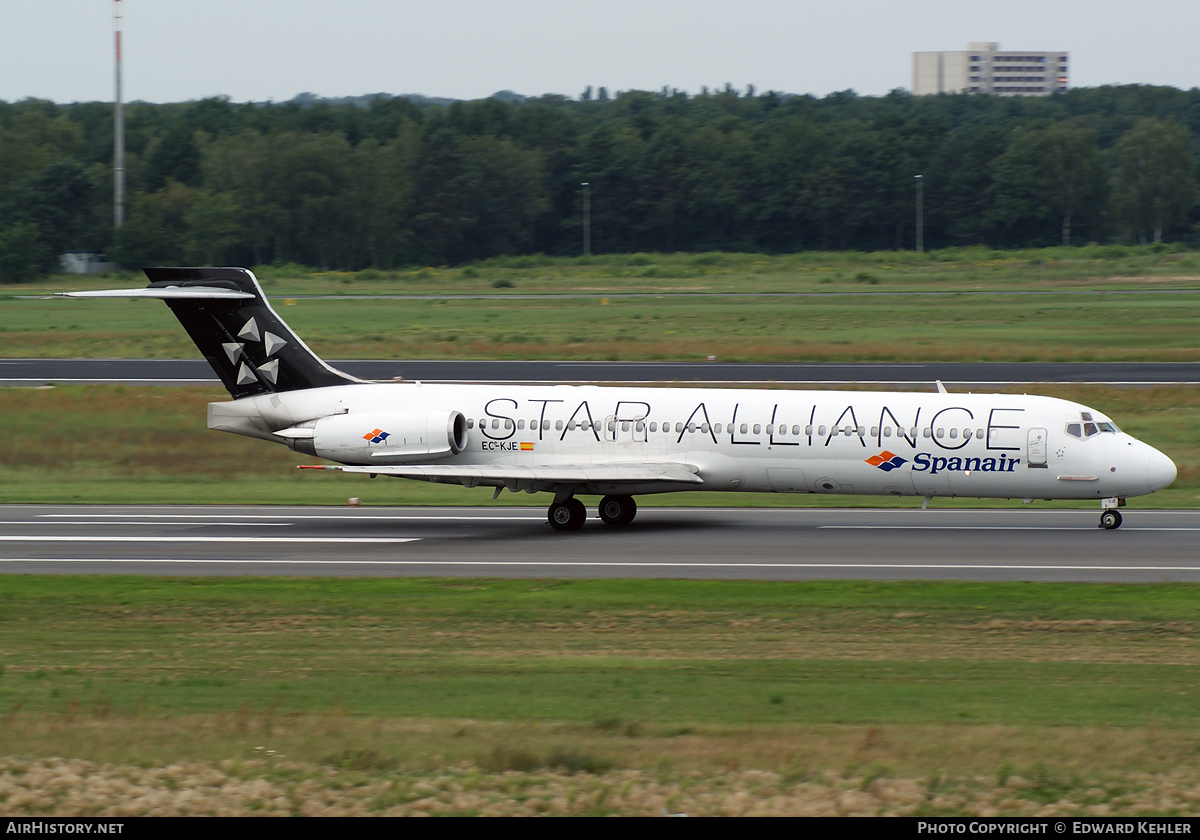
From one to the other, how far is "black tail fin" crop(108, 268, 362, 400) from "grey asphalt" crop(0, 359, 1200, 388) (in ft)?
63.2

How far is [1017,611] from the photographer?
2136cm

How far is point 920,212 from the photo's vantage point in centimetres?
13575

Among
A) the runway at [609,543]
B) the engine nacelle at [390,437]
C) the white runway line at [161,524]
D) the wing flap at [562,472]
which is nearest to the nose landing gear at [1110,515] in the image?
the runway at [609,543]

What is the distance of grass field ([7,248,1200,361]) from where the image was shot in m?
62.9

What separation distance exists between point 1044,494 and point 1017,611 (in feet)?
31.4

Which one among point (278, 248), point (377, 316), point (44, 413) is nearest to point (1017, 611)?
point (44, 413)

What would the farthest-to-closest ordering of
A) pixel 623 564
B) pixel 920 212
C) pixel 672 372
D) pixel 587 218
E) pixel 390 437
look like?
pixel 587 218
pixel 920 212
pixel 672 372
pixel 390 437
pixel 623 564

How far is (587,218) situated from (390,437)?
352ft

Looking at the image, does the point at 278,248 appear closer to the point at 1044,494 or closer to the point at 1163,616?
the point at 1044,494

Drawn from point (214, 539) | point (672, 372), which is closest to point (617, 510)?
point (214, 539)

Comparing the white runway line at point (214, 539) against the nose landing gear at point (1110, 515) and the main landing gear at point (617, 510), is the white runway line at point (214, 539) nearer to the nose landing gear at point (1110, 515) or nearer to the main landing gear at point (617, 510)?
the main landing gear at point (617, 510)

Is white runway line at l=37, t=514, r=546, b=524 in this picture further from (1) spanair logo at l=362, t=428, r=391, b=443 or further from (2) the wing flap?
(1) spanair logo at l=362, t=428, r=391, b=443

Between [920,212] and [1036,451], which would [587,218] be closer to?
[920,212]

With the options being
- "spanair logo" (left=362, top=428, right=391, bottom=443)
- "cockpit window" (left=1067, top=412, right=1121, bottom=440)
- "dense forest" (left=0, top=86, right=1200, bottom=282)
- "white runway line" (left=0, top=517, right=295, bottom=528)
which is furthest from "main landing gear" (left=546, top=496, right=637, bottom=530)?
"dense forest" (left=0, top=86, right=1200, bottom=282)
